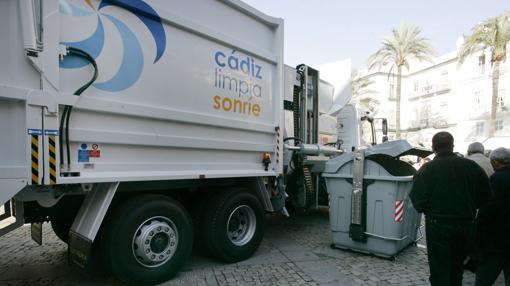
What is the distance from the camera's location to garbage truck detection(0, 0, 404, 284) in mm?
2615

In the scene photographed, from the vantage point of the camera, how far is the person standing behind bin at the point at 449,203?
299 cm

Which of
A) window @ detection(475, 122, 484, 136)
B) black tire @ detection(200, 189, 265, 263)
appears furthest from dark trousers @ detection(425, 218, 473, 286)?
window @ detection(475, 122, 484, 136)

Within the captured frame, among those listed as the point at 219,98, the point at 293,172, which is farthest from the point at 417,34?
the point at 219,98

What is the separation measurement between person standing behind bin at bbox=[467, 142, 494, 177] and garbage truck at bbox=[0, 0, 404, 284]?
2.53m

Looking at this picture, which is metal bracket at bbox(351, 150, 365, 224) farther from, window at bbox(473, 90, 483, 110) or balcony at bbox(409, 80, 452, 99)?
balcony at bbox(409, 80, 452, 99)

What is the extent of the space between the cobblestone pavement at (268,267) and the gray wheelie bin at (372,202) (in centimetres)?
21

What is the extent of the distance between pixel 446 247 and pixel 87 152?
10.5 ft

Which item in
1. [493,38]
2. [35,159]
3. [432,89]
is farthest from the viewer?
[432,89]

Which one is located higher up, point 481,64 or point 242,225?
point 481,64

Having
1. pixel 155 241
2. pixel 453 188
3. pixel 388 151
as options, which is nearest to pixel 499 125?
pixel 388 151

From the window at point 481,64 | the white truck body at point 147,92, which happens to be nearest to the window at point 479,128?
the window at point 481,64

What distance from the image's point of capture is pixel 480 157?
4480 millimetres

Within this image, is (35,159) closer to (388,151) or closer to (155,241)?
(155,241)

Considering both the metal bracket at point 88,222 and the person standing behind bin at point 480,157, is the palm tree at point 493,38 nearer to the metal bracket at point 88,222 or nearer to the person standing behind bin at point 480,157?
the person standing behind bin at point 480,157
